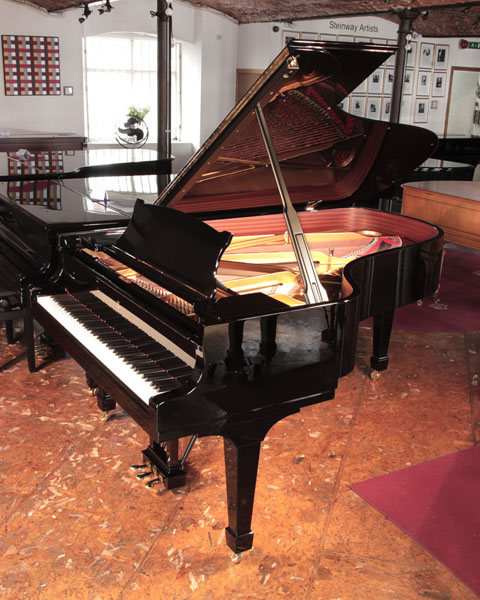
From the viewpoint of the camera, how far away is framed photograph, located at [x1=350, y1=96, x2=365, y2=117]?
1192 centimetres

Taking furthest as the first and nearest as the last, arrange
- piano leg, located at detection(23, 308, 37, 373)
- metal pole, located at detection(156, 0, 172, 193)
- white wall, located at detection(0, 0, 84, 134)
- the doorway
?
the doorway → white wall, located at detection(0, 0, 84, 134) → metal pole, located at detection(156, 0, 172, 193) → piano leg, located at detection(23, 308, 37, 373)

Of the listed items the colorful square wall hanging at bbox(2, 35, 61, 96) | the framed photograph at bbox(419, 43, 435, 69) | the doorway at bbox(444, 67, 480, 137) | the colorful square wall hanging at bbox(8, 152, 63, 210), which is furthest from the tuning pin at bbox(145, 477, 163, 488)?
the doorway at bbox(444, 67, 480, 137)

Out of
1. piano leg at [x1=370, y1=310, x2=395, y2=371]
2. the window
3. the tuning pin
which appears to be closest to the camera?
the tuning pin

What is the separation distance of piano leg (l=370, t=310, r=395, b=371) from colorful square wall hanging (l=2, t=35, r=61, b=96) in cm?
796

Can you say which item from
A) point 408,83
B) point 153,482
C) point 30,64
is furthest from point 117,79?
point 153,482

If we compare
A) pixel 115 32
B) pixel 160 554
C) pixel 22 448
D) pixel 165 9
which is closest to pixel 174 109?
pixel 115 32

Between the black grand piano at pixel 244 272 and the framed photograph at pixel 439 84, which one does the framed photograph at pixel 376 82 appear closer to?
the framed photograph at pixel 439 84

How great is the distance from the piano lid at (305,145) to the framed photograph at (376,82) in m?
8.28

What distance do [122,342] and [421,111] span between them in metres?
11.9

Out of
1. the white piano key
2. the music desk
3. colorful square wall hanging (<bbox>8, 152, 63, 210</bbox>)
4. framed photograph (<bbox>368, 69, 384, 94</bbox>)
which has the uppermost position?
framed photograph (<bbox>368, 69, 384, 94</bbox>)

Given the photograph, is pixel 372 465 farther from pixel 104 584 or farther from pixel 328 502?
pixel 104 584

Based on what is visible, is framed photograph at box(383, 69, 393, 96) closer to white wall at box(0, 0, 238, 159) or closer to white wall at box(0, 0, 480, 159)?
white wall at box(0, 0, 480, 159)

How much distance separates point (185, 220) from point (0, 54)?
27.7ft

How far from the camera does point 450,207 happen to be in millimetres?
5387
